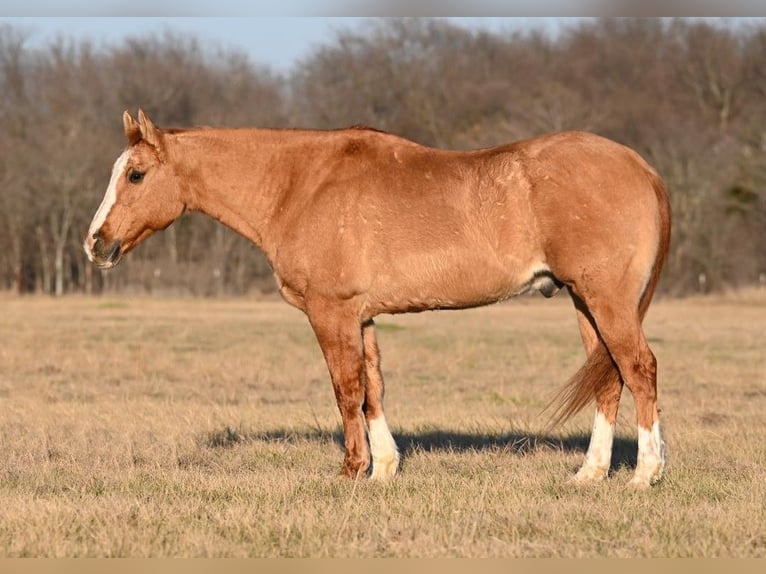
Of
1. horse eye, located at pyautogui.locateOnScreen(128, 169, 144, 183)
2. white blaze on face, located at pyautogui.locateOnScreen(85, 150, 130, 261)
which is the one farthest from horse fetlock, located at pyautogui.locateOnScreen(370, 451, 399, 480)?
horse eye, located at pyautogui.locateOnScreen(128, 169, 144, 183)

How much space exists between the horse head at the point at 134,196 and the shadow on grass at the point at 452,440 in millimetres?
2076

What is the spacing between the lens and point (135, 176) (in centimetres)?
860

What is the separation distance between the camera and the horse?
7.79 m

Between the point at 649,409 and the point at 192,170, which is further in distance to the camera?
the point at 192,170

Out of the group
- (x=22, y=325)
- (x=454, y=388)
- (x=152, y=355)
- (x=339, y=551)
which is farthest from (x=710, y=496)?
(x=22, y=325)

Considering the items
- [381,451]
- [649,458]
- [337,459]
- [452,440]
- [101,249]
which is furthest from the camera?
[452,440]

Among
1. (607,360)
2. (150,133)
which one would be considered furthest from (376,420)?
(150,133)

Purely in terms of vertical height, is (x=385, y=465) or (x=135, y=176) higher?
(x=135, y=176)

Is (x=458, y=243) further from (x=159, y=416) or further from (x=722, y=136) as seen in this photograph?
(x=722, y=136)

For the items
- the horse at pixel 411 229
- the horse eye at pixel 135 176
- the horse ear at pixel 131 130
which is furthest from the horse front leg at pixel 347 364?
the horse ear at pixel 131 130

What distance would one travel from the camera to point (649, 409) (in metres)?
7.82

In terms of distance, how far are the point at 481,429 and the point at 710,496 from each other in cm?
382

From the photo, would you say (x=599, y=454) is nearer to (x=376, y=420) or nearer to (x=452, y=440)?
(x=376, y=420)

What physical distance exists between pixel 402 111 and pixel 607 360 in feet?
165
